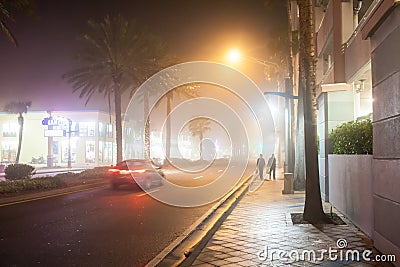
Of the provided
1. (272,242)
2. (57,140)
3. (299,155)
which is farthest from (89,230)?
(57,140)

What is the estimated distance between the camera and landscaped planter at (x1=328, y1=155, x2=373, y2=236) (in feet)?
30.2

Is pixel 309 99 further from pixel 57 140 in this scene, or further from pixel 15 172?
pixel 57 140

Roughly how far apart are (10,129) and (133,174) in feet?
156

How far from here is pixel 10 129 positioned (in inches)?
2472

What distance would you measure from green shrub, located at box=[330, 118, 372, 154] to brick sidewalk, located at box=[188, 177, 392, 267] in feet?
5.98

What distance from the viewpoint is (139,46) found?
32125mm

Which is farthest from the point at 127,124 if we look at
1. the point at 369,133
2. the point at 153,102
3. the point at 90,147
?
the point at 369,133

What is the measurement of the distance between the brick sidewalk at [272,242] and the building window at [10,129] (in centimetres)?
5603

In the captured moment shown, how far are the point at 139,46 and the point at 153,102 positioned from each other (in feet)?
40.2

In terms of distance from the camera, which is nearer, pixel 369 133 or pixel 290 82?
pixel 369 133

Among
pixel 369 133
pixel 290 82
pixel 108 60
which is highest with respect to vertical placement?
pixel 108 60

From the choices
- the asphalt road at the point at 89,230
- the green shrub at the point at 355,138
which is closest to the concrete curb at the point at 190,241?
the asphalt road at the point at 89,230

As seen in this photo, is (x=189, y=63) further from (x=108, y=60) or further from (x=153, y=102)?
(x=108, y=60)

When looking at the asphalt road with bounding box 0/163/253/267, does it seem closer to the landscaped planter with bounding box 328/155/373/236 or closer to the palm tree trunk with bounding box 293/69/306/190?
the landscaped planter with bounding box 328/155/373/236
